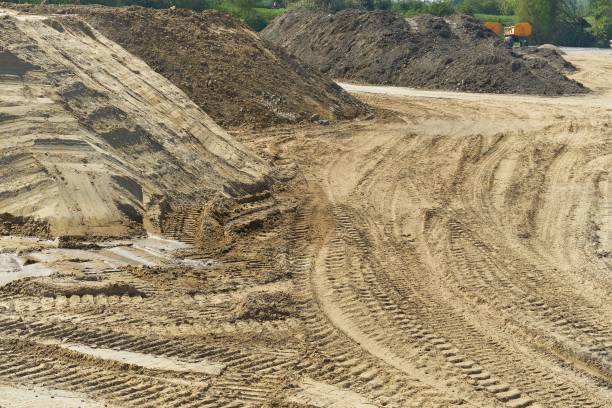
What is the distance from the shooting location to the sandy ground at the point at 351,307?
8109 millimetres

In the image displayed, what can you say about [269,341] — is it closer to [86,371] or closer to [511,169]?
[86,371]

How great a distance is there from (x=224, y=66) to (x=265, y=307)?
1342 cm

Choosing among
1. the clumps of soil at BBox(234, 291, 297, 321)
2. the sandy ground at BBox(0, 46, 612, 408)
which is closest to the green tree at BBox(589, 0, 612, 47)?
the sandy ground at BBox(0, 46, 612, 408)

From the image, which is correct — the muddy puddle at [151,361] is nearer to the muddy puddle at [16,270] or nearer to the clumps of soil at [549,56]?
the muddy puddle at [16,270]

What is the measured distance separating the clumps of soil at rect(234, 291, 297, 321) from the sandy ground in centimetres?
2

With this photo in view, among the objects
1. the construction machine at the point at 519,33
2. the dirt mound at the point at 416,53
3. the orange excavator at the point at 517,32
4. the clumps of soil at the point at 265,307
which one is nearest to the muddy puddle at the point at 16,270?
the clumps of soil at the point at 265,307

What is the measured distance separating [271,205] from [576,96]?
19545mm

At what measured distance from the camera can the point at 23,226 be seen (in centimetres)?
1172

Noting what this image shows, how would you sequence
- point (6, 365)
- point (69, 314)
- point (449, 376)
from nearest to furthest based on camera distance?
point (6, 365)
point (449, 376)
point (69, 314)

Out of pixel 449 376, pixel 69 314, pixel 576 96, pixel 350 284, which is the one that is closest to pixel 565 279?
pixel 350 284

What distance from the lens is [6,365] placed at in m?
7.95

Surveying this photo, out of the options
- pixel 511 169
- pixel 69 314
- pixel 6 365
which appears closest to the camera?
pixel 6 365

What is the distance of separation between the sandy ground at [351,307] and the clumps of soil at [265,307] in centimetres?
2

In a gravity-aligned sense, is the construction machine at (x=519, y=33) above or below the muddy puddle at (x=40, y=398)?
below
